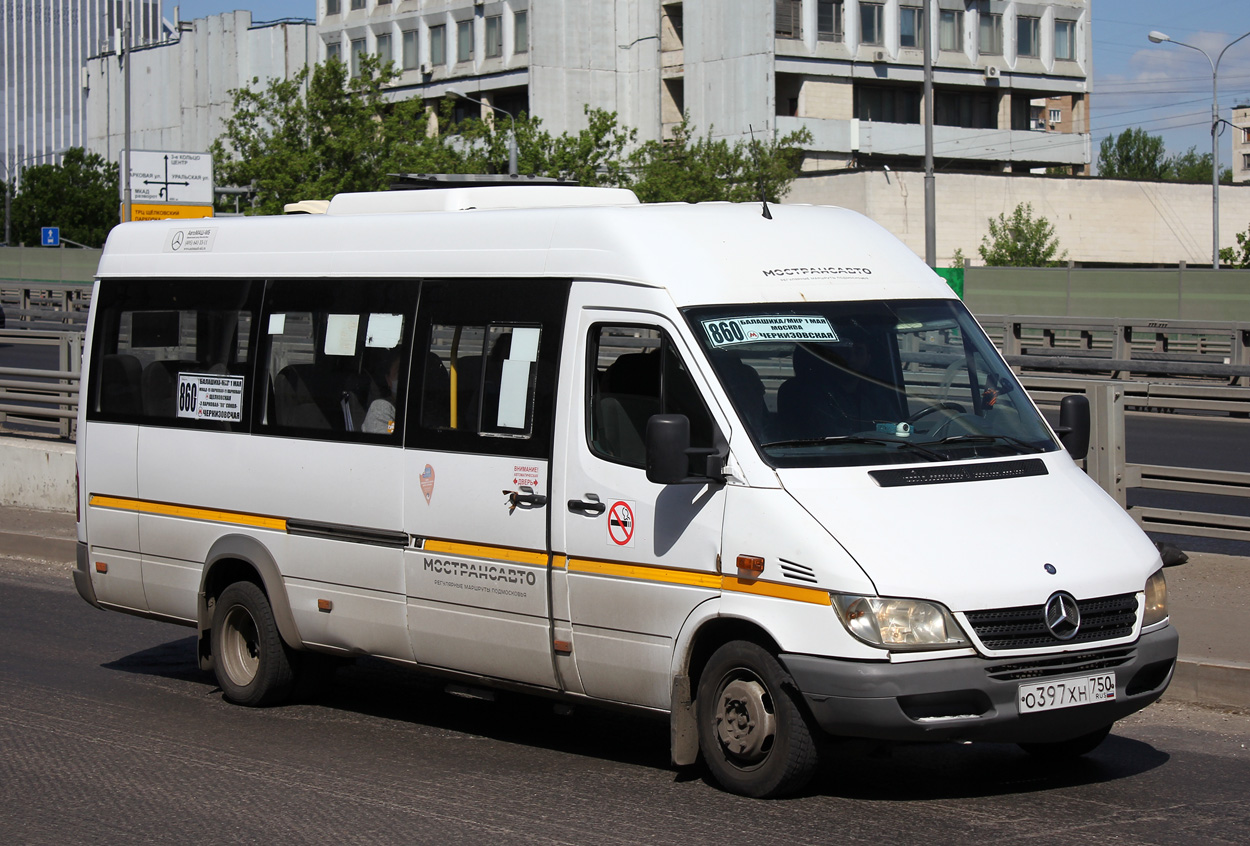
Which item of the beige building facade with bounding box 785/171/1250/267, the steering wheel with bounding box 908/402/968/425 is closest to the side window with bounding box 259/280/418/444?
the steering wheel with bounding box 908/402/968/425

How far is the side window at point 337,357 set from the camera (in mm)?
7715

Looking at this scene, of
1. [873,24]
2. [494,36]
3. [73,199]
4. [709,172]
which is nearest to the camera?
[709,172]

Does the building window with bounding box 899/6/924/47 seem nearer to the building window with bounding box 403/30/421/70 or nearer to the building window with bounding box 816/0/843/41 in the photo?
the building window with bounding box 816/0/843/41

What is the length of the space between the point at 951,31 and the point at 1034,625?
78.6m

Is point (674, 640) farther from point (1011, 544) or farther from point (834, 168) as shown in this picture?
point (834, 168)

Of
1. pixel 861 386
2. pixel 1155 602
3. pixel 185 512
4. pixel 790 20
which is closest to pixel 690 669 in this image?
pixel 861 386

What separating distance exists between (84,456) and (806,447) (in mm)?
4925

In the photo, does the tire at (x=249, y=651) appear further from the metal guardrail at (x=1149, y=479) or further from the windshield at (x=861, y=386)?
the metal guardrail at (x=1149, y=479)

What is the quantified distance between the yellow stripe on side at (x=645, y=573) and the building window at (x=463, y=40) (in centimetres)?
7793

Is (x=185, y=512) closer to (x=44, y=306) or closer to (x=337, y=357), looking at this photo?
(x=337, y=357)

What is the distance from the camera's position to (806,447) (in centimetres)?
618

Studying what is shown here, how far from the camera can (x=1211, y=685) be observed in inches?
317

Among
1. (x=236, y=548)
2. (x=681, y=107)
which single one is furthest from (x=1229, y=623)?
(x=681, y=107)

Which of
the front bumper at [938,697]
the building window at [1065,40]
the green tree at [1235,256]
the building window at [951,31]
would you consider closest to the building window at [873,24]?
the building window at [951,31]
